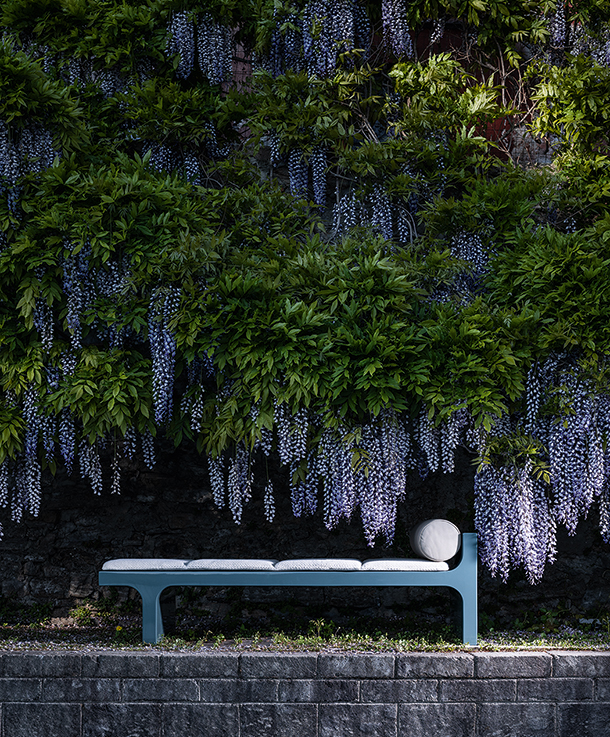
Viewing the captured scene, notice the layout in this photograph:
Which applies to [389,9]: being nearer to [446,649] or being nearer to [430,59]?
[430,59]

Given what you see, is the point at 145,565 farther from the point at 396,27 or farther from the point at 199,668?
the point at 396,27

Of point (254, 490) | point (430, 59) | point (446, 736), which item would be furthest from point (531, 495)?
point (430, 59)

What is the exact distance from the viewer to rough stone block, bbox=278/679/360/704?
3562 millimetres

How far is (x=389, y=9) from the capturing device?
491cm

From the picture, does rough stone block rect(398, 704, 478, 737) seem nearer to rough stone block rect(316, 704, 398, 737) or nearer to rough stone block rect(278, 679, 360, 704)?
rough stone block rect(316, 704, 398, 737)

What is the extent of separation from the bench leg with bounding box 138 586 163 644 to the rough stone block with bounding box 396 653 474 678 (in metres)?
1.35

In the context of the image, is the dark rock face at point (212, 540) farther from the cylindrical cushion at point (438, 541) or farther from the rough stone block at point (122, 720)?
the rough stone block at point (122, 720)

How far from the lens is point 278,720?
11.6ft

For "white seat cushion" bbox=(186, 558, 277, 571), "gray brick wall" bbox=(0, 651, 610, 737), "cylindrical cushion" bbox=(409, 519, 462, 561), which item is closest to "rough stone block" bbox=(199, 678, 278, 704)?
"gray brick wall" bbox=(0, 651, 610, 737)

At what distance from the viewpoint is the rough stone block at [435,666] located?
3588mm

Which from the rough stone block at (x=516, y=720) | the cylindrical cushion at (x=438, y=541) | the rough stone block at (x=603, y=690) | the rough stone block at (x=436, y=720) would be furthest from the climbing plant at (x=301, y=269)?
the rough stone block at (x=436, y=720)

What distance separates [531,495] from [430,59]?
3.07 metres

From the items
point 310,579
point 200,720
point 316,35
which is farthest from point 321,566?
point 316,35

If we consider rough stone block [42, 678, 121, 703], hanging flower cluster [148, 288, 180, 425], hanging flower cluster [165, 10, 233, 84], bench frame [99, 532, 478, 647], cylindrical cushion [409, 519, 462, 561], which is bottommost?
rough stone block [42, 678, 121, 703]
